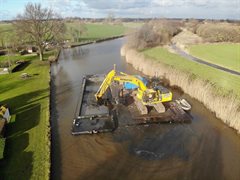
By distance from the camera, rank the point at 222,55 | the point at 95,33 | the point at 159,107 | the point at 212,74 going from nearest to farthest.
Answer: the point at 159,107 < the point at 212,74 < the point at 222,55 < the point at 95,33

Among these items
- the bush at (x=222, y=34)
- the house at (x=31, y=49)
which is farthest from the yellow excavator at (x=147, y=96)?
the bush at (x=222, y=34)

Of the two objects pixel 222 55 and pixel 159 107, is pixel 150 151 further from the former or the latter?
pixel 222 55

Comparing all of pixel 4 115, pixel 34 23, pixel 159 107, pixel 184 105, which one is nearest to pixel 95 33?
pixel 34 23

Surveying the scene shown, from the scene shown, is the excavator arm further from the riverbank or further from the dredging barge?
the riverbank

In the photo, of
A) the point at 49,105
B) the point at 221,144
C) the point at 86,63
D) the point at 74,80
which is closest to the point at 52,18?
the point at 86,63

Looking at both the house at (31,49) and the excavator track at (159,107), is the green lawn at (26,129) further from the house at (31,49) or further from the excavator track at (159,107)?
the house at (31,49)

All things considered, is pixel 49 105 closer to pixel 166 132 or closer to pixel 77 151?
pixel 77 151
